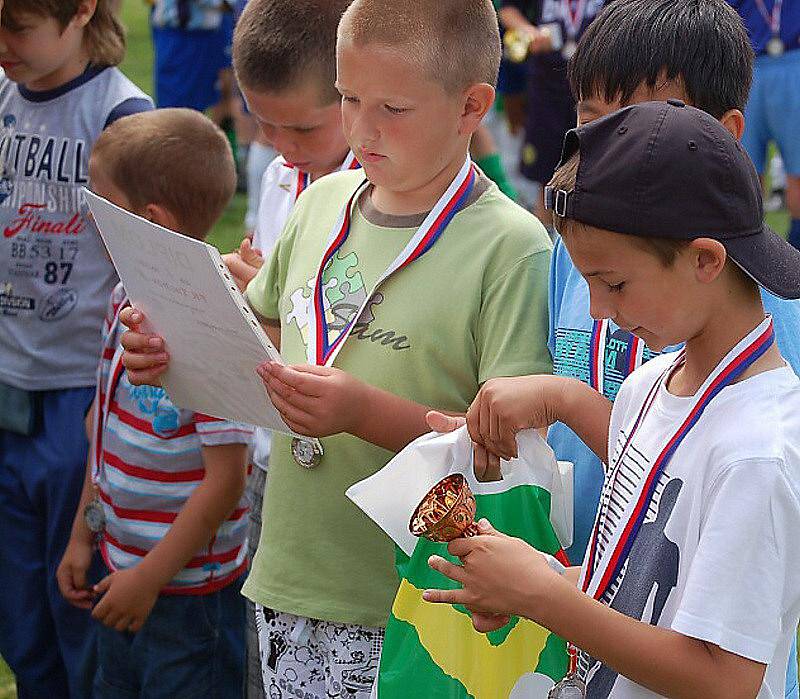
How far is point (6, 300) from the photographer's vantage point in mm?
3482

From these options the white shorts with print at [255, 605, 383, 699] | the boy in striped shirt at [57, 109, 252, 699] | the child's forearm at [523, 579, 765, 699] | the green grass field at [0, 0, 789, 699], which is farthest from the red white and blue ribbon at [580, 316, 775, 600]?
the green grass field at [0, 0, 789, 699]

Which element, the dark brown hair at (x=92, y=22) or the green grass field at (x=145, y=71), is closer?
the dark brown hair at (x=92, y=22)

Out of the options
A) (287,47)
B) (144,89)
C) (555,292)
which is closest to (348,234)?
(555,292)

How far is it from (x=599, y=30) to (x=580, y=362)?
0.54 m

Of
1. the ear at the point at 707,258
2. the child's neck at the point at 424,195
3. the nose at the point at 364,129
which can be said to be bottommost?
the child's neck at the point at 424,195

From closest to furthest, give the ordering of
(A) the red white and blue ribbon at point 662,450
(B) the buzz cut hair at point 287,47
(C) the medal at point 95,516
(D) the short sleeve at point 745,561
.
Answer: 1. (D) the short sleeve at point 745,561
2. (A) the red white and blue ribbon at point 662,450
3. (B) the buzz cut hair at point 287,47
4. (C) the medal at point 95,516

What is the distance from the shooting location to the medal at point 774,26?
639 cm

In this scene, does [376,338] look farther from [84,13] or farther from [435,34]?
[84,13]

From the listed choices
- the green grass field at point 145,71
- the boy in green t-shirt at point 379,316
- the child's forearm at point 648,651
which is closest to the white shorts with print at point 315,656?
the boy in green t-shirt at point 379,316

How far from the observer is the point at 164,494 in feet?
10.3

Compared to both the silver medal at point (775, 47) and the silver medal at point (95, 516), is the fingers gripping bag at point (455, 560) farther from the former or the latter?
the silver medal at point (775, 47)

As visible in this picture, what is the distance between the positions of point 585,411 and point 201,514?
3.91 ft

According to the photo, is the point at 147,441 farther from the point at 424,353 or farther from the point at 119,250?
the point at 424,353

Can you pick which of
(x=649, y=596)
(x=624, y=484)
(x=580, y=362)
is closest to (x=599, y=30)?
(x=580, y=362)
